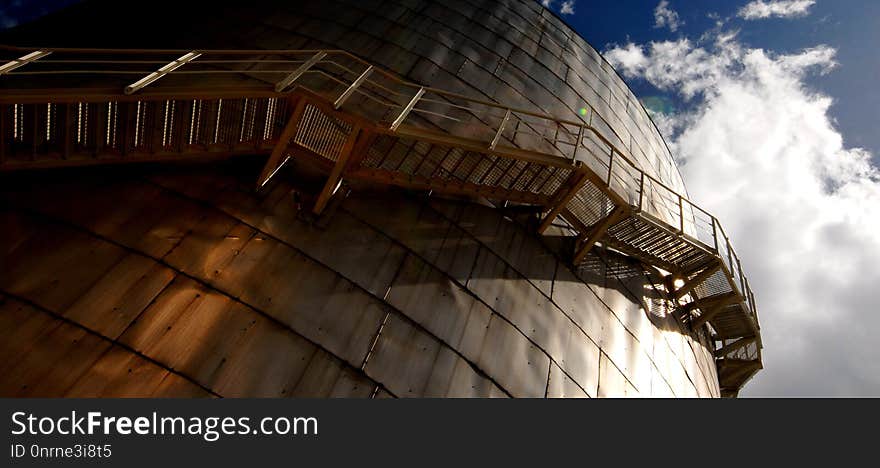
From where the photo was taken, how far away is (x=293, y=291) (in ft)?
18.5

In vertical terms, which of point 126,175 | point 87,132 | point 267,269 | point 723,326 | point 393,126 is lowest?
point 723,326

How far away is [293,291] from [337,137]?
9.06 feet

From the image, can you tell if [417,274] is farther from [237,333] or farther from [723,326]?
[723,326]

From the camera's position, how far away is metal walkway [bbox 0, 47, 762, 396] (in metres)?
5.34

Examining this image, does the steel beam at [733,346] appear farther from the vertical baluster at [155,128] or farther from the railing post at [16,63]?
the railing post at [16,63]

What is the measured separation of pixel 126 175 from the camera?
20.4 feet

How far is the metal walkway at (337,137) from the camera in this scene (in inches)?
210

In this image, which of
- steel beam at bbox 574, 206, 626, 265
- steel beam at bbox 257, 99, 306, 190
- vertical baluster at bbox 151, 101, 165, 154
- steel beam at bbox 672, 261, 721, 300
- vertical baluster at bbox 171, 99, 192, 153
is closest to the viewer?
vertical baluster at bbox 151, 101, 165, 154

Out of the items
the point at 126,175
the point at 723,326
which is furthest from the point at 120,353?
the point at 723,326

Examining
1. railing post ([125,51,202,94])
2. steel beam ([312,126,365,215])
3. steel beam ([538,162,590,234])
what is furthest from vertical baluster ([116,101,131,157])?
steel beam ([538,162,590,234])

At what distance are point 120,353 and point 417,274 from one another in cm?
362

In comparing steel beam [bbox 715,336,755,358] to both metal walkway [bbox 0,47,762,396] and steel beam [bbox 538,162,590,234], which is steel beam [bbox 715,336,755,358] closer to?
metal walkway [bbox 0,47,762,396]

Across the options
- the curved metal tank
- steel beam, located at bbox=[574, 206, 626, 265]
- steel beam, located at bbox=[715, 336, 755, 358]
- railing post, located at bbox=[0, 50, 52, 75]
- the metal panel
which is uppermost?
railing post, located at bbox=[0, 50, 52, 75]

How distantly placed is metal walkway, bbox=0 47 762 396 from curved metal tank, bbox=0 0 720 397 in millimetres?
562
